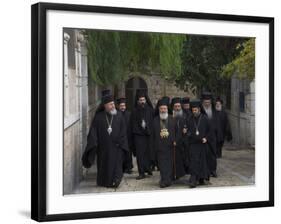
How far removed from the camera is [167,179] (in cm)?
781

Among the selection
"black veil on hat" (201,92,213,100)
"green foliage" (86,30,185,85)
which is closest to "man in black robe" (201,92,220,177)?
"black veil on hat" (201,92,213,100)

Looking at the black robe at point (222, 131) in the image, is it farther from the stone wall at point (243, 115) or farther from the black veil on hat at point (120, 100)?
the black veil on hat at point (120, 100)

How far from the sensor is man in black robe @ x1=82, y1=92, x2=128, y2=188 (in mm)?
7426

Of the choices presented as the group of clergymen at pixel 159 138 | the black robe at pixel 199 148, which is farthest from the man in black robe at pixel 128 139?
the black robe at pixel 199 148

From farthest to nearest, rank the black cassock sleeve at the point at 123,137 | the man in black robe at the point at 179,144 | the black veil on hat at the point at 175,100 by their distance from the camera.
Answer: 1. the man in black robe at the point at 179,144
2. the black veil on hat at the point at 175,100
3. the black cassock sleeve at the point at 123,137

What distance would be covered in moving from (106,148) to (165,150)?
70 centimetres

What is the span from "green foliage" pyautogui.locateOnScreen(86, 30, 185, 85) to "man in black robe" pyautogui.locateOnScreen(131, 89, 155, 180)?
33 cm

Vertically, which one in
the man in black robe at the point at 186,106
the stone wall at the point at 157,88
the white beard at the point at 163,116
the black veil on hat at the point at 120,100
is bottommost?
the white beard at the point at 163,116

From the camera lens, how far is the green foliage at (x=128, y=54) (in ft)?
24.3

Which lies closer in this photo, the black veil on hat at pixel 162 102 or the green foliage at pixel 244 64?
the black veil on hat at pixel 162 102

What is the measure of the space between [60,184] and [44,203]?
→ 0.26 metres

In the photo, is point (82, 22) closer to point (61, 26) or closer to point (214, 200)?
point (61, 26)

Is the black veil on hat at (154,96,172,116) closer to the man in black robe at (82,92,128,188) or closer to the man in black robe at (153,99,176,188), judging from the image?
the man in black robe at (153,99,176,188)

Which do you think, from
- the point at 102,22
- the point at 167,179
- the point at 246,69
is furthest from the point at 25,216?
the point at 246,69
